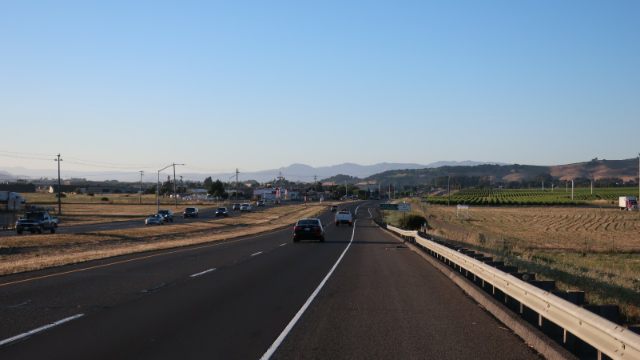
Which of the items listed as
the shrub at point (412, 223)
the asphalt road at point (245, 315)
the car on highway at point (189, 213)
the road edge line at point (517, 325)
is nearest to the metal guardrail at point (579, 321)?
the road edge line at point (517, 325)

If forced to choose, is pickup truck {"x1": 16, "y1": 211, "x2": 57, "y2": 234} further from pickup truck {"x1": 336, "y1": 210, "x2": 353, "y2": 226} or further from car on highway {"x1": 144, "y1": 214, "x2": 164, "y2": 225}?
pickup truck {"x1": 336, "y1": 210, "x2": 353, "y2": 226}

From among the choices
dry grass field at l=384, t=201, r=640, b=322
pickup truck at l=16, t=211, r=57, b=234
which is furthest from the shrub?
pickup truck at l=16, t=211, r=57, b=234

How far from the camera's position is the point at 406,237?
44188 mm

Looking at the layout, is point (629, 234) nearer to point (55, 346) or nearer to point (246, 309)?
point (246, 309)

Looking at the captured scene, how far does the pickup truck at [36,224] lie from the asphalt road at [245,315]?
33093 millimetres

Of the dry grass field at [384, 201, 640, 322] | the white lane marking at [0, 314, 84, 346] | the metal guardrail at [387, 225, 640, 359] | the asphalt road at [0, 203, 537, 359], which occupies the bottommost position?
the dry grass field at [384, 201, 640, 322]

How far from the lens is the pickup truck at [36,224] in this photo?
5309 cm

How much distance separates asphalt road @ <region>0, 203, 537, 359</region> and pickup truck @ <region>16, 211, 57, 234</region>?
1303 inches

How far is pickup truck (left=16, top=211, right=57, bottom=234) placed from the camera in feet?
174

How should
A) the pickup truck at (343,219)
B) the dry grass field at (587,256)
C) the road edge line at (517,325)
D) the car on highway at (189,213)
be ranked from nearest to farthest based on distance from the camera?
1. the road edge line at (517,325)
2. the dry grass field at (587,256)
3. the pickup truck at (343,219)
4. the car on highway at (189,213)

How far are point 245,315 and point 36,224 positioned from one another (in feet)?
147

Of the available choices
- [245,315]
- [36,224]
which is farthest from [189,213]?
[245,315]

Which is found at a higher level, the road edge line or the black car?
the road edge line

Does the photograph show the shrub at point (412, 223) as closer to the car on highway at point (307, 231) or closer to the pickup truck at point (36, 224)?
the car on highway at point (307, 231)
